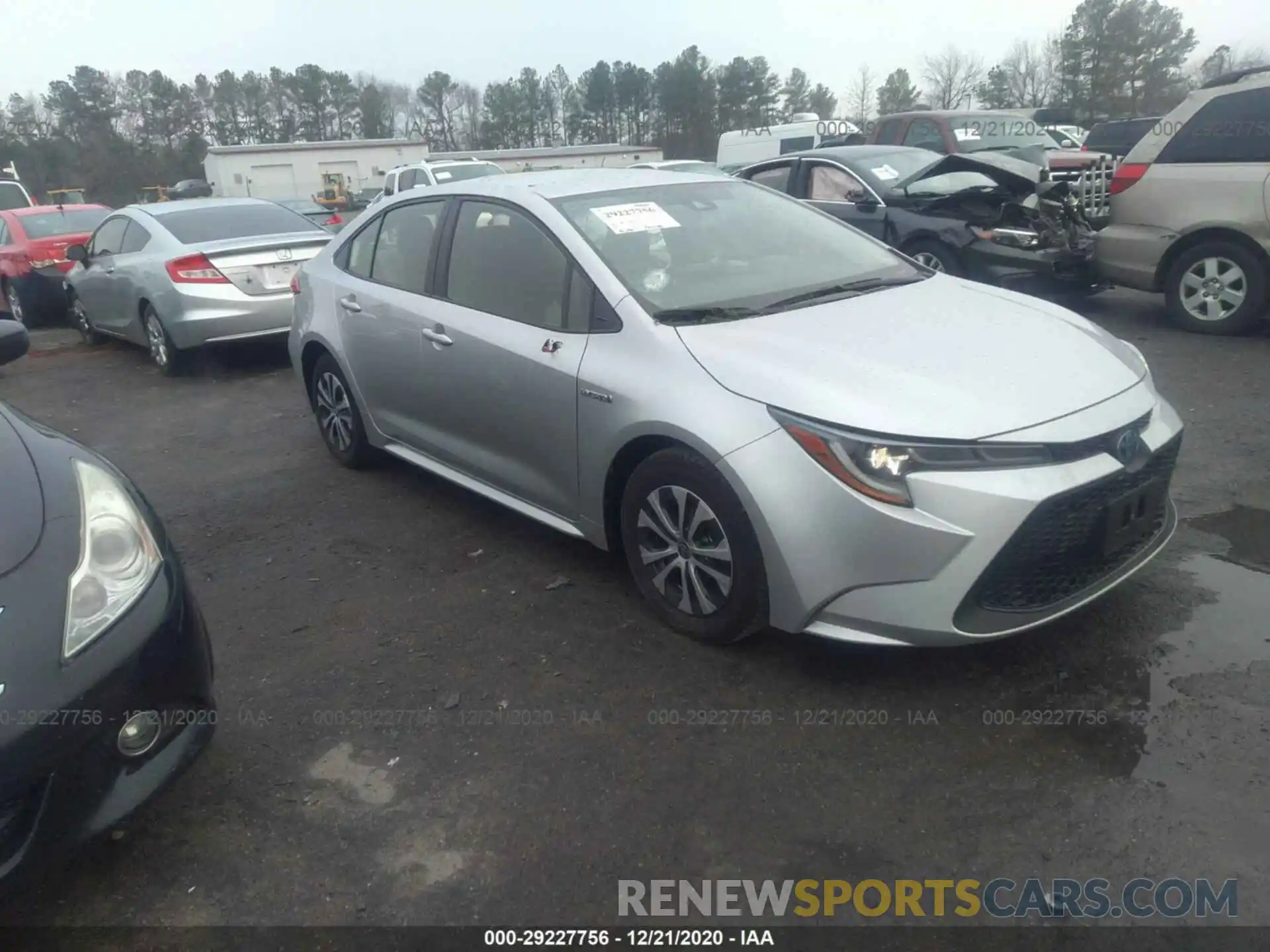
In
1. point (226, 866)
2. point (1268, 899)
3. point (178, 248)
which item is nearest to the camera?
point (1268, 899)

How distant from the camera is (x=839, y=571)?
2828mm

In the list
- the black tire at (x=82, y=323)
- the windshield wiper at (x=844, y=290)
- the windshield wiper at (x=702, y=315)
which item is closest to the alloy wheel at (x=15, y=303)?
the black tire at (x=82, y=323)

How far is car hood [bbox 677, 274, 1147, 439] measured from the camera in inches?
111

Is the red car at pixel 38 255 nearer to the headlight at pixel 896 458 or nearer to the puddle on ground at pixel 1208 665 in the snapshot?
the headlight at pixel 896 458

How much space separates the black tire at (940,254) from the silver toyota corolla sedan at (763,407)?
4045 millimetres

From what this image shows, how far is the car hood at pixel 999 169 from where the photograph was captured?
25.8 feet

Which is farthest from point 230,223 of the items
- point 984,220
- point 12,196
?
point 12,196

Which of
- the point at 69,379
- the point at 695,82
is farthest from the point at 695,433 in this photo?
the point at 695,82

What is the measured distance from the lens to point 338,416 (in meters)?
5.38

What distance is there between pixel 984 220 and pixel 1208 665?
5.82 m

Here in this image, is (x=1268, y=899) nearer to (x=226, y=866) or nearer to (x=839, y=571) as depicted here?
(x=839, y=571)

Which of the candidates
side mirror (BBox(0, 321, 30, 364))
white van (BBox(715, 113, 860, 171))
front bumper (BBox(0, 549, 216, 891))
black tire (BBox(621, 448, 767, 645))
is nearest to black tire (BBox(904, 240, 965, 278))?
black tire (BBox(621, 448, 767, 645))

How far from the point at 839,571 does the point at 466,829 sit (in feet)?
4.15

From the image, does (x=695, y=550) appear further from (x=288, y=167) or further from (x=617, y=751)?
(x=288, y=167)
